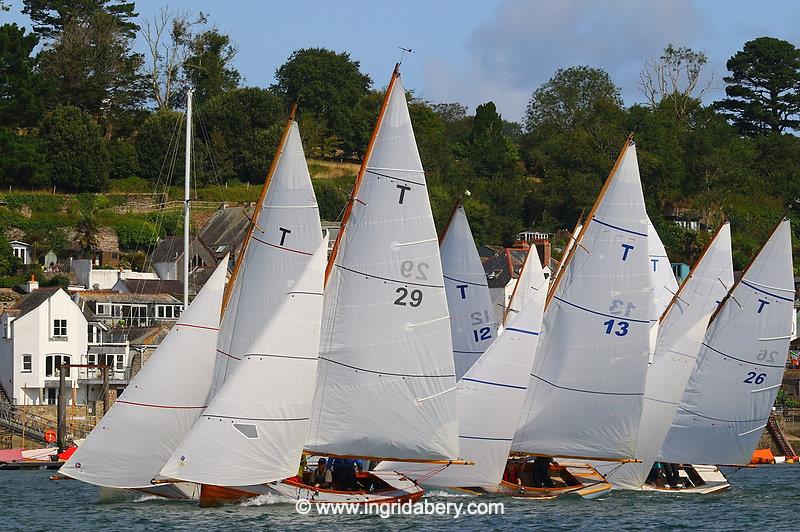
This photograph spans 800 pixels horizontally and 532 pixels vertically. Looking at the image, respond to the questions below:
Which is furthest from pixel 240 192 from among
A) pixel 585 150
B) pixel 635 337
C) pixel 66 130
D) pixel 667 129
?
pixel 635 337

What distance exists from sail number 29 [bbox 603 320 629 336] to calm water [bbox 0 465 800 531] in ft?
15.5

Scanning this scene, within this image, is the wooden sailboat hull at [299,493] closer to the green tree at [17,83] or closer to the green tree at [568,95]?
the green tree at [17,83]

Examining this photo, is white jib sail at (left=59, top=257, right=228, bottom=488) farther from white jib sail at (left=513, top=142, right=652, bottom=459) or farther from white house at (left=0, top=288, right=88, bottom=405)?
white house at (left=0, top=288, right=88, bottom=405)

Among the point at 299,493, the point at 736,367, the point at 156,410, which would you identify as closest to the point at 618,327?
the point at 736,367

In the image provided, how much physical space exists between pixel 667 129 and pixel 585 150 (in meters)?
9.94

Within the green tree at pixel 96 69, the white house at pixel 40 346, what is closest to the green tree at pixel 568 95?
the green tree at pixel 96 69

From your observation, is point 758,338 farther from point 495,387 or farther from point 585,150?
point 585,150

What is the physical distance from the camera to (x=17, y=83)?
373 feet

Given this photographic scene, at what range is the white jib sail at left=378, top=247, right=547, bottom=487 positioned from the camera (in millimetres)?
Result: 40938

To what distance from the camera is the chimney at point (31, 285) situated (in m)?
93.9

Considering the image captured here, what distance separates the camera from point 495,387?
137ft

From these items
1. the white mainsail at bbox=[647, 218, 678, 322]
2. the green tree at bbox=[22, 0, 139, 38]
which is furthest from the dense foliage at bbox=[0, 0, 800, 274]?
the white mainsail at bbox=[647, 218, 678, 322]

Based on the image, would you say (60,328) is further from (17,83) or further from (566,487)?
(566,487)

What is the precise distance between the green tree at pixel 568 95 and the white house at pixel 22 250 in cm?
6267
